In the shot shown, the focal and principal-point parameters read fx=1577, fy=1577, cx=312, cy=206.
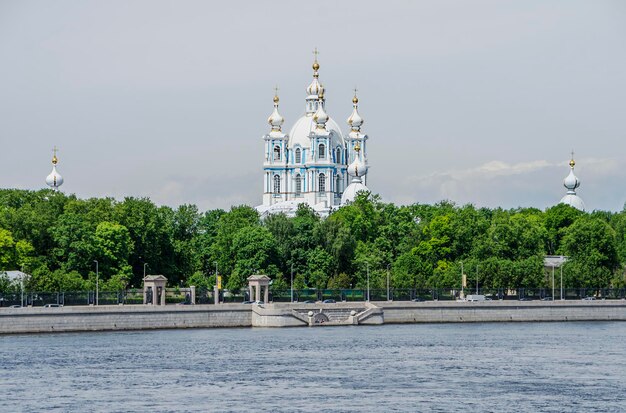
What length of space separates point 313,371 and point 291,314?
36.6m

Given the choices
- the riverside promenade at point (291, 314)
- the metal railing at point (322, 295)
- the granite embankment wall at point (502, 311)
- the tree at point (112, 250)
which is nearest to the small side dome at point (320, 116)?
the metal railing at point (322, 295)

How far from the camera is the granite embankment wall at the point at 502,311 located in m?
124

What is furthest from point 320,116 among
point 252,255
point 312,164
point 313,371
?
point 313,371

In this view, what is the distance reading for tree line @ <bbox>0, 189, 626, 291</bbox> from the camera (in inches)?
4862

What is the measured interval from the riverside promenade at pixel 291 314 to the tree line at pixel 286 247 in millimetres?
9213

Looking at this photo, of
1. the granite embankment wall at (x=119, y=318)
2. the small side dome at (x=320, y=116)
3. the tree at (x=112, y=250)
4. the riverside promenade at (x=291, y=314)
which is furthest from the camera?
the small side dome at (x=320, y=116)

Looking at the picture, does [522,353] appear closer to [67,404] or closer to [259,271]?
[67,404]

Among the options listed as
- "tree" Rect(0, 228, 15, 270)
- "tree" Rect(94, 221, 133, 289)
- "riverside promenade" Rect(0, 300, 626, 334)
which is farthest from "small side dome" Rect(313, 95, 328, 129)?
"tree" Rect(0, 228, 15, 270)

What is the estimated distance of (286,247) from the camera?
14012cm

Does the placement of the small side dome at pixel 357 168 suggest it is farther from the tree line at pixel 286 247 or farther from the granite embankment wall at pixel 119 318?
the granite embankment wall at pixel 119 318

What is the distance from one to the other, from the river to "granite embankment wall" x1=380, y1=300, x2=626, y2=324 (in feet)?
44.7

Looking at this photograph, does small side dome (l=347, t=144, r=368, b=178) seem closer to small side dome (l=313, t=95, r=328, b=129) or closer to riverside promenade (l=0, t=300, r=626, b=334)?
small side dome (l=313, t=95, r=328, b=129)

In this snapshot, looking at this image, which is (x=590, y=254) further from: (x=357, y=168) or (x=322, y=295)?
(x=357, y=168)

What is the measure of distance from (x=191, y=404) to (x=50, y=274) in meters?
50.3
